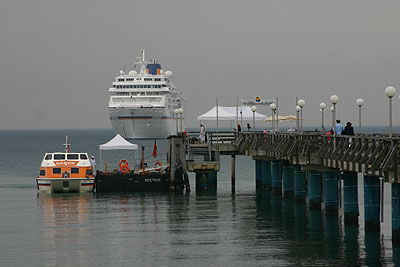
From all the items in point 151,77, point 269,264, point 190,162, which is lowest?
point 269,264

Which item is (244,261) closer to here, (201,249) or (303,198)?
(201,249)

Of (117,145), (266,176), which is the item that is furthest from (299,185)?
(117,145)

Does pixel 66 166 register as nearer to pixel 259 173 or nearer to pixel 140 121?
pixel 259 173

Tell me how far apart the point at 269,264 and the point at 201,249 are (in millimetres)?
3510

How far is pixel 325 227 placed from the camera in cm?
3356

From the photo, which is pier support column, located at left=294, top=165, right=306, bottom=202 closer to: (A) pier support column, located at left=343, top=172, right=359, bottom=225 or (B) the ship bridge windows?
(A) pier support column, located at left=343, top=172, right=359, bottom=225

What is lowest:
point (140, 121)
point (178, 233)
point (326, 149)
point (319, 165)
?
point (178, 233)

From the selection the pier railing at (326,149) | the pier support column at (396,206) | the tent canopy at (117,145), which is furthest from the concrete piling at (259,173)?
the pier support column at (396,206)

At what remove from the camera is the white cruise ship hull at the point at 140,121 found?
144125mm

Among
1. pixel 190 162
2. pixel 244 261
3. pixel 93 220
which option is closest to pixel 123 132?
pixel 190 162

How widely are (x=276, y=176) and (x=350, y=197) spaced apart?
15.7 metres

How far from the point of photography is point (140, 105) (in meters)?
144

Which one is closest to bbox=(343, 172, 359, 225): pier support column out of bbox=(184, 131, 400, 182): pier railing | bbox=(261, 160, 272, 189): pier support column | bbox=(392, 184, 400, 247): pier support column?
bbox=(184, 131, 400, 182): pier railing

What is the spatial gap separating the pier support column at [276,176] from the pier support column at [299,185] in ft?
16.2
